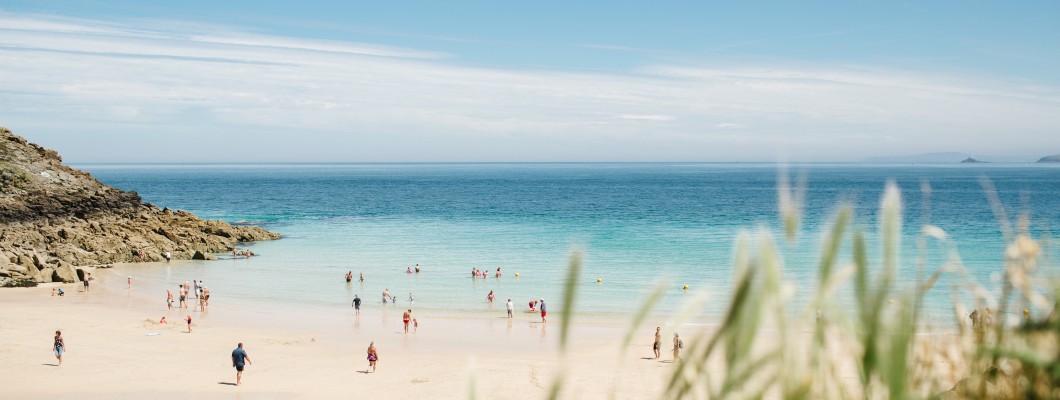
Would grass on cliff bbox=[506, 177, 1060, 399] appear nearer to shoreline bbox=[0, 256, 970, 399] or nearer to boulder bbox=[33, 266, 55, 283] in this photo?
shoreline bbox=[0, 256, 970, 399]

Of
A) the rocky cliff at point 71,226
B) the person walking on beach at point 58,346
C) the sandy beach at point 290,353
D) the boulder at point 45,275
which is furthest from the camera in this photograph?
the rocky cliff at point 71,226

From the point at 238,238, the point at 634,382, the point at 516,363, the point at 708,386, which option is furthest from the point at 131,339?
the point at 238,238

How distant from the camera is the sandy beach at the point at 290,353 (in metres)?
19.8

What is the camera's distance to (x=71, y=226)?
46.0 meters

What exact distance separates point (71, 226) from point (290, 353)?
2887 cm

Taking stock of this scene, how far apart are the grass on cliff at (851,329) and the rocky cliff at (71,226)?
38400 millimetres

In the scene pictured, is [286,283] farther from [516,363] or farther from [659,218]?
[659,218]

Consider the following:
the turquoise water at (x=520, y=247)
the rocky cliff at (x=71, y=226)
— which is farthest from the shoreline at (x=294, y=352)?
the rocky cliff at (x=71, y=226)

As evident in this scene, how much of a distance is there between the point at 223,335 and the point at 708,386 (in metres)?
27.2

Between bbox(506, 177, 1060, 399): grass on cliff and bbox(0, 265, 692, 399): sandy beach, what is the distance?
43.1ft

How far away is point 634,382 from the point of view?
20797mm

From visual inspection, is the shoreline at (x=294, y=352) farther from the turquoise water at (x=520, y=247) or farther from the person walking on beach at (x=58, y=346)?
the turquoise water at (x=520, y=247)

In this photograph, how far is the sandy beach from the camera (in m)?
19.8

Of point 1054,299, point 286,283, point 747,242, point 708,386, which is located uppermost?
point 747,242
